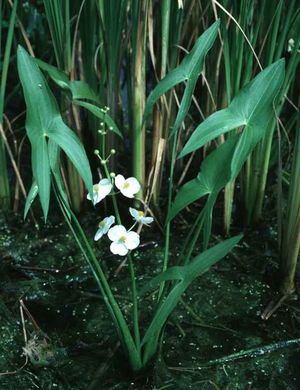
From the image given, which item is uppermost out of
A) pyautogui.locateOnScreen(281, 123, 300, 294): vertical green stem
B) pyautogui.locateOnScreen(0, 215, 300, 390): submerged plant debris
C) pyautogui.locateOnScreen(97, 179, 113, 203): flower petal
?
pyautogui.locateOnScreen(97, 179, 113, 203): flower petal

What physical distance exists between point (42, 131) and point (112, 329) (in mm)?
489

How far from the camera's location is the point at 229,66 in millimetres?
1312

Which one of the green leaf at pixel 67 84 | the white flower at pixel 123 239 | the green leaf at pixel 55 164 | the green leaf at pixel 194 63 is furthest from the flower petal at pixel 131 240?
the green leaf at pixel 67 84

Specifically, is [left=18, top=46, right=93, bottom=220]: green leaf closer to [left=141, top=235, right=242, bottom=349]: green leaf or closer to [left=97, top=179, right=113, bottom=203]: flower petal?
[left=97, top=179, right=113, bottom=203]: flower petal

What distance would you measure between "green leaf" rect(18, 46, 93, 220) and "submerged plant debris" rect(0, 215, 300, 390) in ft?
1.28

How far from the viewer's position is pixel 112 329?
1252 mm

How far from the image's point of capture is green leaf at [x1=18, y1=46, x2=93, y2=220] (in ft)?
3.01

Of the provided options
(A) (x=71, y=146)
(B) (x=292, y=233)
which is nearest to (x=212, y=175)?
(A) (x=71, y=146)

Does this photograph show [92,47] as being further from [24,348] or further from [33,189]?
[24,348]

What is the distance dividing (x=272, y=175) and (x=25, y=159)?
0.69m

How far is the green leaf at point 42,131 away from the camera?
3.01 ft

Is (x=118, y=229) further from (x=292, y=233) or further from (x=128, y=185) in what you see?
(x=292, y=233)

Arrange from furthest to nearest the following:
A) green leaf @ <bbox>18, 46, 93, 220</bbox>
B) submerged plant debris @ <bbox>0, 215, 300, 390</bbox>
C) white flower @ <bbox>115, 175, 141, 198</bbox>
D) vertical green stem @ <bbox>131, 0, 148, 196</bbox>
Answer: vertical green stem @ <bbox>131, 0, 148, 196</bbox> < submerged plant debris @ <bbox>0, 215, 300, 390</bbox> < white flower @ <bbox>115, 175, 141, 198</bbox> < green leaf @ <bbox>18, 46, 93, 220</bbox>

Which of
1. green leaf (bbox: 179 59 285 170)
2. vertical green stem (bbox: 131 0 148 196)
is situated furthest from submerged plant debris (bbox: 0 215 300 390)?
green leaf (bbox: 179 59 285 170)
